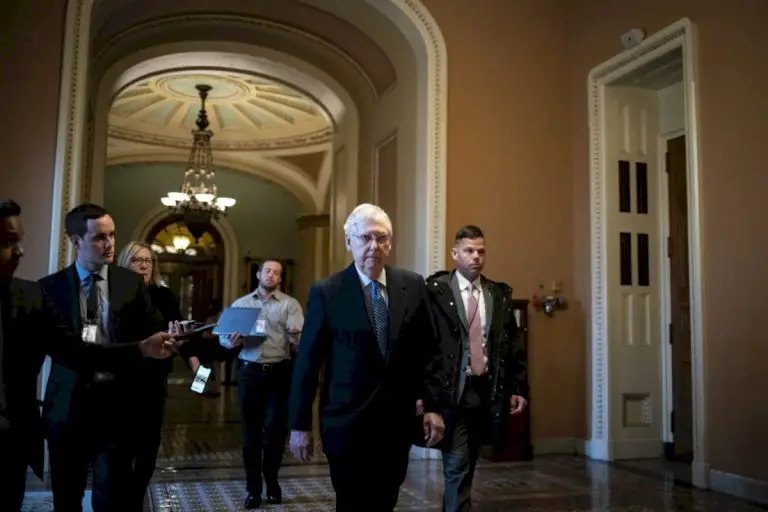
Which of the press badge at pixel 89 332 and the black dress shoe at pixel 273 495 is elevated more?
the press badge at pixel 89 332

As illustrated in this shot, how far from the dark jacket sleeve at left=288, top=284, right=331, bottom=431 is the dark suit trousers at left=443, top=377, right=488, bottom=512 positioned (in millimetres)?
1117

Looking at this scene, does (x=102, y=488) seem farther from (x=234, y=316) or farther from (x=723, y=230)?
(x=723, y=230)

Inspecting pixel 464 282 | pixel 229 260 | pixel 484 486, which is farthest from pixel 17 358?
pixel 229 260

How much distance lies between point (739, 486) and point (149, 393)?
153 inches

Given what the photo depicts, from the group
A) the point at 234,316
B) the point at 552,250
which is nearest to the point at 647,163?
the point at 552,250

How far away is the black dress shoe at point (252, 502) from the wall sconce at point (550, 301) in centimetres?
315

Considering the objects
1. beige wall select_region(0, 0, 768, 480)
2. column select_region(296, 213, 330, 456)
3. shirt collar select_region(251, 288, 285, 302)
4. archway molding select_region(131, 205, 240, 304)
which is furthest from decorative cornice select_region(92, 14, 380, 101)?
archway molding select_region(131, 205, 240, 304)

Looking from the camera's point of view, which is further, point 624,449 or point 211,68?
point 211,68

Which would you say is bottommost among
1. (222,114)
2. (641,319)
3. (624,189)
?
(641,319)

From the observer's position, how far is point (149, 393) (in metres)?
3.21

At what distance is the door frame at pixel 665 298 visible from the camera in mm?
6523

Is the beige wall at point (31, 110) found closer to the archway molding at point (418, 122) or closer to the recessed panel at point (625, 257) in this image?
the archway molding at point (418, 122)

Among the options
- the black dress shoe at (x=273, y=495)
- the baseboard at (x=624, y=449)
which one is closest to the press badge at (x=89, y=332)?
the black dress shoe at (x=273, y=495)

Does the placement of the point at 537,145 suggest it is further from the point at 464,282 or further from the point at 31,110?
the point at 31,110
